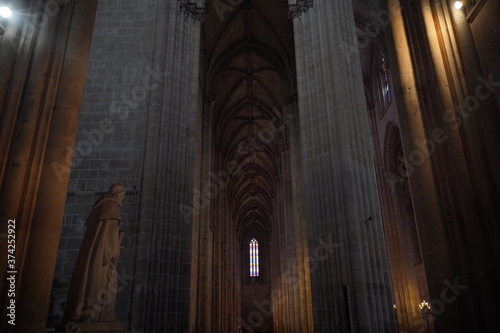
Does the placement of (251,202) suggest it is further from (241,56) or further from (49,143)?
(49,143)

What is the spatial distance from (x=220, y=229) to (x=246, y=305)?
2353cm

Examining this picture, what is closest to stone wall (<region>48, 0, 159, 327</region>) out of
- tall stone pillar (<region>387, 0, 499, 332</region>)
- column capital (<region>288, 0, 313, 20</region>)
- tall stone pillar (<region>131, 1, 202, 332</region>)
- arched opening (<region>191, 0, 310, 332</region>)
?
tall stone pillar (<region>131, 1, 202, 332</region>)

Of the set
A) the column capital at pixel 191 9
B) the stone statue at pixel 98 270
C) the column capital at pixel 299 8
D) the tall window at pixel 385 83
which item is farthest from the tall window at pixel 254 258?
the stone statue at pixel 98 270

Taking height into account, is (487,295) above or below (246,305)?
below

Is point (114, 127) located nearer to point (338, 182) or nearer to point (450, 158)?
point (338, 182)

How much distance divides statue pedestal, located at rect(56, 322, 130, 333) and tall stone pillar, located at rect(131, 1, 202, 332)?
4.01m

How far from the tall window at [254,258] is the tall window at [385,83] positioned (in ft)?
98.8

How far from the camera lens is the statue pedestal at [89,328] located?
4.50m

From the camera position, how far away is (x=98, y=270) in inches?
199

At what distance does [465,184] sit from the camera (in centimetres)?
343

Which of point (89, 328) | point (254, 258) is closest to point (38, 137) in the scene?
point (89, 328)

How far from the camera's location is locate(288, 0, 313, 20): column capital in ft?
39.0

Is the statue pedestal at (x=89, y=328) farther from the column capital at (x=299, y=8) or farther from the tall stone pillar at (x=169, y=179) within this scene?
the column capital at (x=299, y=8)

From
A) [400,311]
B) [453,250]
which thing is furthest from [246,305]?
[453,250]
